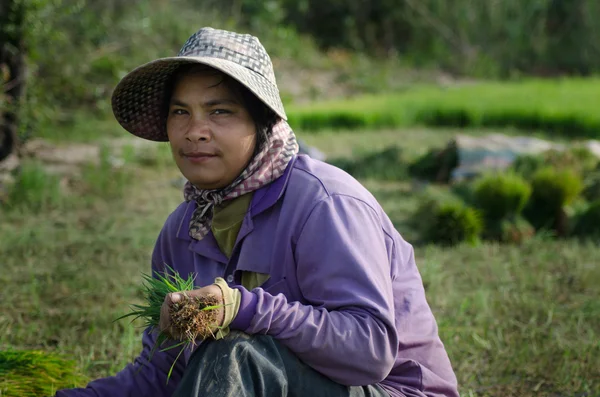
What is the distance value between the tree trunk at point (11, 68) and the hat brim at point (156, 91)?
132 inches

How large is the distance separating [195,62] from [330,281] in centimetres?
66

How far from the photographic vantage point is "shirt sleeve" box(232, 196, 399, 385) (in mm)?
1878

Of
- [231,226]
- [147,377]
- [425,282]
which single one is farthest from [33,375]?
[425,282]

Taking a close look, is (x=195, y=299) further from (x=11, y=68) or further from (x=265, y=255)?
(x=11, y=68)

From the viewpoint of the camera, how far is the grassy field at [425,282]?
328cm

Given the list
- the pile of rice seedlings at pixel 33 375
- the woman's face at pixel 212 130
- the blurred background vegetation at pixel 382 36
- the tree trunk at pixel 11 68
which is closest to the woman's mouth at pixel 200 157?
the woman's face at pixel 212 130

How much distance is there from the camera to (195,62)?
6.86 ft

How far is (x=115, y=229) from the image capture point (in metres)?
5.27

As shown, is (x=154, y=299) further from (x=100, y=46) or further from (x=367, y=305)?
(x=100, y=46)

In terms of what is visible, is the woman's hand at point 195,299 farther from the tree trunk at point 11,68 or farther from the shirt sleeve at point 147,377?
the tree trunk at point 11,68

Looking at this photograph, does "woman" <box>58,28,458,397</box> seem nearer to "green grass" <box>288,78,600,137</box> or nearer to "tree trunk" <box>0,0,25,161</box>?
"tree trunk" <box>0,0,25,161</box>

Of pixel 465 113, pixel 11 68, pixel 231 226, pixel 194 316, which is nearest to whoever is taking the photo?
pixel 194 316

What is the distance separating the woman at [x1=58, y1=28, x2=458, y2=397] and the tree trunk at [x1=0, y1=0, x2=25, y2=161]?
3.51 metres

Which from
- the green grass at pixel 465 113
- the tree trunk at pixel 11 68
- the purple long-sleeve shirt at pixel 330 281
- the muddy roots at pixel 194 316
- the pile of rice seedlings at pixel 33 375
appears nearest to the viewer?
the muddy roots at pixel 194 316
